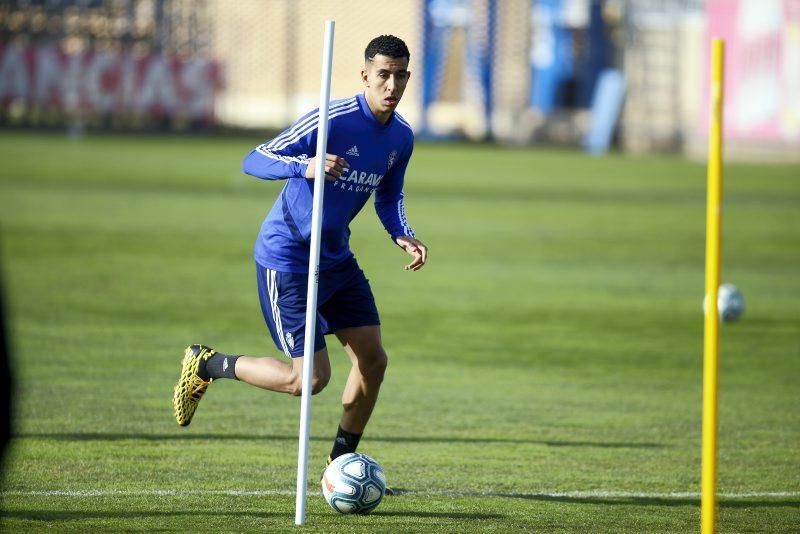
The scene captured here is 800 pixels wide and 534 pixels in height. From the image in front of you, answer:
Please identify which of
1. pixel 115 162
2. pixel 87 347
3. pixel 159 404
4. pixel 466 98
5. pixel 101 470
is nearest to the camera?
pixel 101 470

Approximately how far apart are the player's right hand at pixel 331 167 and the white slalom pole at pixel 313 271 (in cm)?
5

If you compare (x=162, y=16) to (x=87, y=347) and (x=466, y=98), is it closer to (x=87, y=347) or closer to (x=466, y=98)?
(x=466, y=98)

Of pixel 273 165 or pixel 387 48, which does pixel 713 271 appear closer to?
pixel 387 48

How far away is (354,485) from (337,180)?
5.13 feet

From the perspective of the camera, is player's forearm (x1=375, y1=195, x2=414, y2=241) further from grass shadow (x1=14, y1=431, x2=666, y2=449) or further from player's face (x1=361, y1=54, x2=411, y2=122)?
grass shadow (x1=14, y1=431, x2=666, y2=449)

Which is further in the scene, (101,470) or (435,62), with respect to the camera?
(435,62)

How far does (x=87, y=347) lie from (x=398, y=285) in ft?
19.1

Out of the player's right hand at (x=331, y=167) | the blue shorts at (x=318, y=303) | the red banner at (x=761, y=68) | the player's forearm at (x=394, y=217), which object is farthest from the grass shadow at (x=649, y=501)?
the red banner at (x=761, y=68)

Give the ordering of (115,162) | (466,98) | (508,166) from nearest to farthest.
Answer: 1. (115,162)
2. (508,166)
3. (466,98)

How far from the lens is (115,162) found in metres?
35.2

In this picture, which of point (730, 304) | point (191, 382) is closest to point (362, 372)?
point (191, 382)

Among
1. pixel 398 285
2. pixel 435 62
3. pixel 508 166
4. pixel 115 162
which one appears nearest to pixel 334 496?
pixel 398 285

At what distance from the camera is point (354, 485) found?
283 inches

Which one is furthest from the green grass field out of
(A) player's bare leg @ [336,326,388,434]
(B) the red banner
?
(B) the red banner
